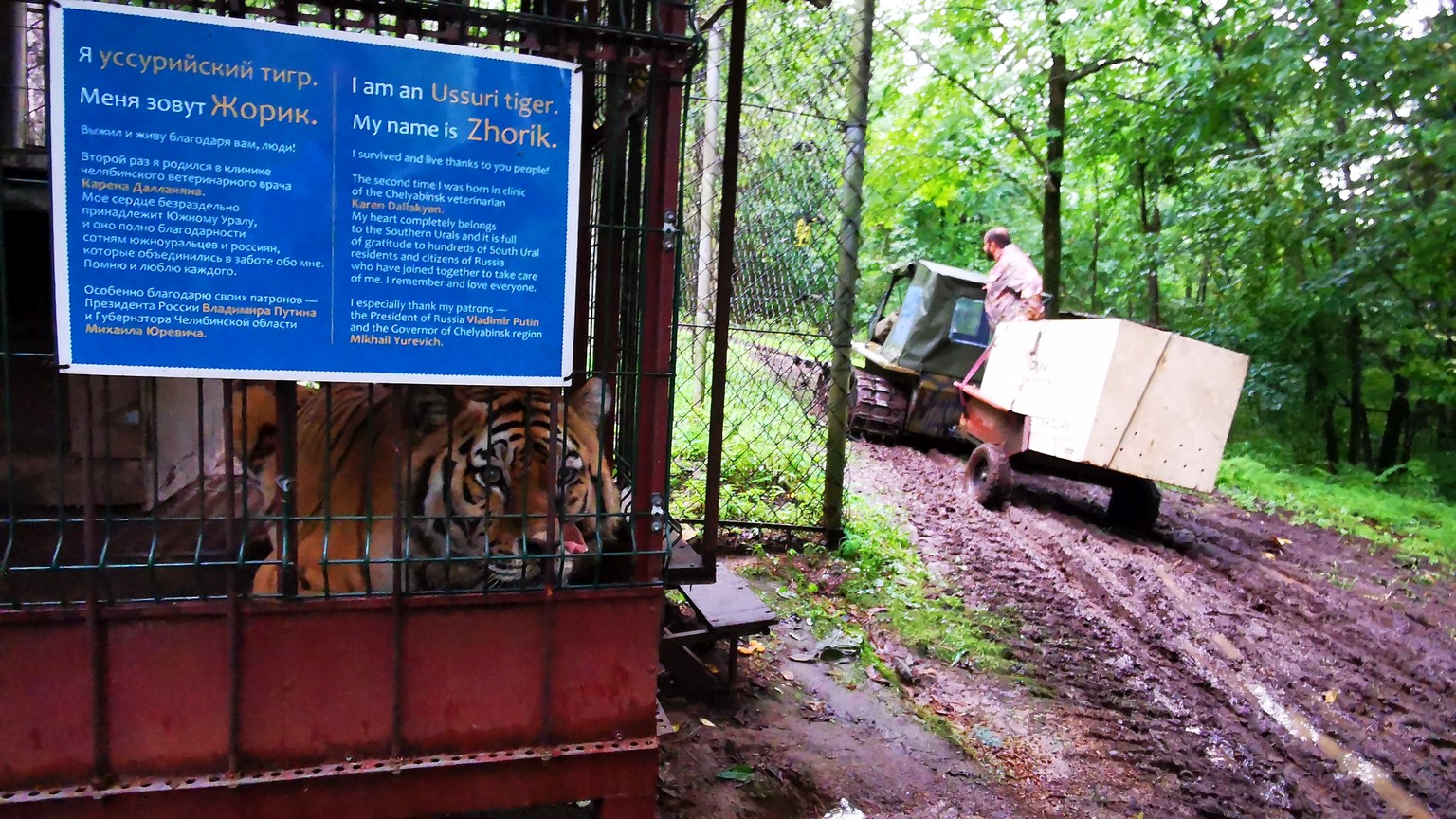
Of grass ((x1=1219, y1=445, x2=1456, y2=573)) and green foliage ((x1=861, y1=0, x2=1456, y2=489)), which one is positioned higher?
green foliage ((x1=861, y1=0, x2=1456, y2=489))

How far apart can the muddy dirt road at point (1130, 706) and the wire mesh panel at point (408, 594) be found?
0.94 m

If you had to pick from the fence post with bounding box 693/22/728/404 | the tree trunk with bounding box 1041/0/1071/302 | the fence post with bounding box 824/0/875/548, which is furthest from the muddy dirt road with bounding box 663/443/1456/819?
the tree trunk with bounding box 1041/0/1071/302

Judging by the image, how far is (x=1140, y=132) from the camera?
33.1ft

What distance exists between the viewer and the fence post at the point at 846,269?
5535mm

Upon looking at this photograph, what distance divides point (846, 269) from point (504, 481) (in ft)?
11.3

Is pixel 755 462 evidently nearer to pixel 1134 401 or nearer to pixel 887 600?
pixel 887 600

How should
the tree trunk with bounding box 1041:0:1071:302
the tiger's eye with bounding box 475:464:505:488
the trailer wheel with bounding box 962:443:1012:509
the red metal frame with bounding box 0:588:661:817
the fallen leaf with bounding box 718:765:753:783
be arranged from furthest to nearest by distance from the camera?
the tree trunk with bounding box 1041:0:1071:302 → the trailer wheel with bounding box 962:443:1012:509 → the fallen leaf with bounding box 718:765:753:783 → the tiger's eye with bounding box 475:464:505:488 → the red metal frame with bounding box 0:588:661:817

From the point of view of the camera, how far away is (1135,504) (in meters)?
7.45

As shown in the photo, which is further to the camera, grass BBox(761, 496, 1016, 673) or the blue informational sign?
grass BBox(761, 496, 1016, 673)

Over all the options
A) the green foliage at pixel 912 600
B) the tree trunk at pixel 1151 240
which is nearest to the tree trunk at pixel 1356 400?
the tree trunk at pixel 1151 240

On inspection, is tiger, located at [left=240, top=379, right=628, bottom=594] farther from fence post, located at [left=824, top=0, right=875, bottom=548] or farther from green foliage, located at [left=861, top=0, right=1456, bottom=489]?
green foliage, located at [left=861, top=0, right=1456, bottom=489]

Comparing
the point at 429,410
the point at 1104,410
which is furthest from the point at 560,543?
the point at 1104,410

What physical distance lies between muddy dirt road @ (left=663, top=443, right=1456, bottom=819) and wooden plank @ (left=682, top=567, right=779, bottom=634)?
0.34m

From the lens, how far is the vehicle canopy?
10.4 metres
